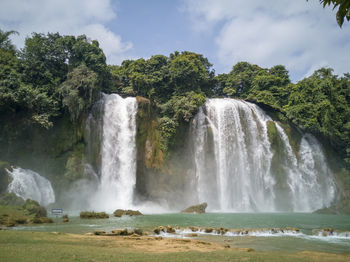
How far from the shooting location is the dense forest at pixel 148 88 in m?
25.5

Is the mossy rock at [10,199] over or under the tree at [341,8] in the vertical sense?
under

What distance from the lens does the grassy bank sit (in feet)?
23.8

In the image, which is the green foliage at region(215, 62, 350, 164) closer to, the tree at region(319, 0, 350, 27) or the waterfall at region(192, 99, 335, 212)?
the waterfall at region(192, 99, 335, 212)

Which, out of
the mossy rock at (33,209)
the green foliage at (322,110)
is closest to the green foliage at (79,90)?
the mossy rock at (33,209)

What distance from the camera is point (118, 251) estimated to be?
8594 mm

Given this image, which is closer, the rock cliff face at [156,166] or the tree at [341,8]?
the tree at [341,8]

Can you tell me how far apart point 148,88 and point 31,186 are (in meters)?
19.7

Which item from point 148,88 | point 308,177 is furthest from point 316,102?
point 148,88

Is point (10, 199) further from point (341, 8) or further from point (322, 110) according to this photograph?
point (322, 110)

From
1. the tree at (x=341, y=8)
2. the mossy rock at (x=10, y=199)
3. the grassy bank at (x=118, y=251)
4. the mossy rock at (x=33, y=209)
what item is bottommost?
the grassy bank at (x=118, y=251)

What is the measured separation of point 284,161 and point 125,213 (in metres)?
A: 20.4

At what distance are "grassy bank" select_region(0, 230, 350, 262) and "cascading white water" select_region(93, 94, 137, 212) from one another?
17.4 metres

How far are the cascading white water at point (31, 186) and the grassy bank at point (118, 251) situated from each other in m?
13.2

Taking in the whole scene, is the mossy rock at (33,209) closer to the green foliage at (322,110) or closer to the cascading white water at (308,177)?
the cascading white water at (308,177)
